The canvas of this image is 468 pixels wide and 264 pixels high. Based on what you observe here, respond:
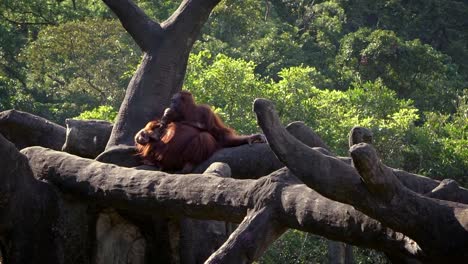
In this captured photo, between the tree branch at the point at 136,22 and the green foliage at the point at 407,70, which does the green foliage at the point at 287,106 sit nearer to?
the green foliage at the point at 407,70

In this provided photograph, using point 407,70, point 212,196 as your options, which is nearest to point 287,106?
point 407,70

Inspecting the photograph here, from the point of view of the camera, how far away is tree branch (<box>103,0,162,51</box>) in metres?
7.60

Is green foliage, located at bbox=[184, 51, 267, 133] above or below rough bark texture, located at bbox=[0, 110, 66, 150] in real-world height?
above

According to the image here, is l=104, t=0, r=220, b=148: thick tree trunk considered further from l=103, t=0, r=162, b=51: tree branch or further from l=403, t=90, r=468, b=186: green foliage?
l=403, t=90, r=468, b=186: green foliage

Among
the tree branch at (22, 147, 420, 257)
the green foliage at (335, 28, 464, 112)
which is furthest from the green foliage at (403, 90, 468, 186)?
the tree branch at (22, 147, 420, 257)

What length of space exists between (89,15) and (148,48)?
1256cm

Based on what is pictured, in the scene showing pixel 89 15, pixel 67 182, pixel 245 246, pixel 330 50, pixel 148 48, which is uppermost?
pixel 89 15

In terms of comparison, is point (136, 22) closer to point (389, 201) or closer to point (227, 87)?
point (389, 201)

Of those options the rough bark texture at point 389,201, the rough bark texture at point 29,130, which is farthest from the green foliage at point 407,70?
the rough bark texture at point 389,201

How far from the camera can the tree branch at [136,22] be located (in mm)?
7598

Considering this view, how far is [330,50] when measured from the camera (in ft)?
64.7

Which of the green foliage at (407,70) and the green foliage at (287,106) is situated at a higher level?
the green foliage at (407,70)

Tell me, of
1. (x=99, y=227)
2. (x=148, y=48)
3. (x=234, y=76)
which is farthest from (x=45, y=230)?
Answer: (x=234, y=76)

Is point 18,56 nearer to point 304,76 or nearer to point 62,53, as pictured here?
point 62,53
